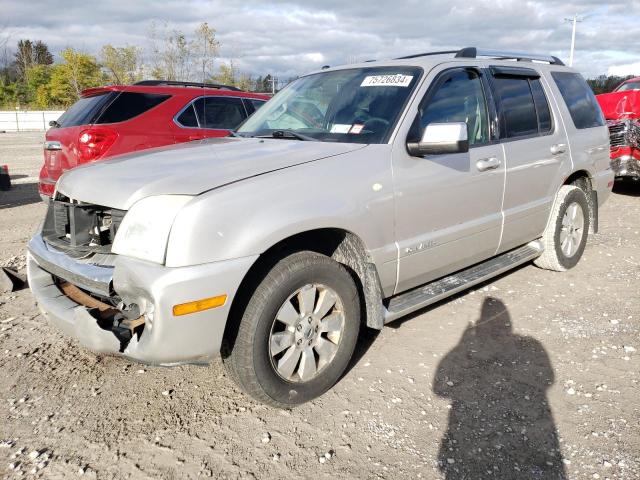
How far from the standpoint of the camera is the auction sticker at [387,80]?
141 inches

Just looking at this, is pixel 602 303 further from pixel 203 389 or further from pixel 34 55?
pixel 34 55

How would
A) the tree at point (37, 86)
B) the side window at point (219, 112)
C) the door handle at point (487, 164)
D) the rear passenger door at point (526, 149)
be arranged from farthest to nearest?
the tree at point (37, 86) < the side window at point (219, 112) < the rear passenger door at point (526, 149) < the door handle at point (487, 164)

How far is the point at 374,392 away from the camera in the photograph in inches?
126

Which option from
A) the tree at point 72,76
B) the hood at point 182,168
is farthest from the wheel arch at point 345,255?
the tree at point 72,76

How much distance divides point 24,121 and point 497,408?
142ft

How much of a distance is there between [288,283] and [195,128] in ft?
16.3

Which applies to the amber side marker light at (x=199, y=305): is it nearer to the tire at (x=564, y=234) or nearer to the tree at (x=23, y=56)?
the tire at (x=564, y=234)

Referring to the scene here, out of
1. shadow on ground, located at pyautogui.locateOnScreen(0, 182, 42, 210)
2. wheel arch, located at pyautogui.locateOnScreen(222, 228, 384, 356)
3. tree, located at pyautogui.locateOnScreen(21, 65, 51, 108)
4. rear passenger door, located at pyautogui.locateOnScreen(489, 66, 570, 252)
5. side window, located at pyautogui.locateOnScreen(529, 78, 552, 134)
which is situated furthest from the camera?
tree, located at pyautogui.locateOnScreen(21, 65, 51, 108)

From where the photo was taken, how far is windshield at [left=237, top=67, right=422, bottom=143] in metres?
3.43

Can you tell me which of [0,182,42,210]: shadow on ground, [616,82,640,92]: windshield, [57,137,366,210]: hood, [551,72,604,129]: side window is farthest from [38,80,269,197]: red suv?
[616,82,640,92]: windshield

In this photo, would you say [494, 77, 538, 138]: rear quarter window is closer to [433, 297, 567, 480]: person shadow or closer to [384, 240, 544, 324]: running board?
[384, 240, 544, 324]: running board

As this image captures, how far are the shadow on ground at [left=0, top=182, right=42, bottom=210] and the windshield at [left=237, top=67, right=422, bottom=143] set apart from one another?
6.47m

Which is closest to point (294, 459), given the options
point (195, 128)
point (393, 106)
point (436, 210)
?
point (436, 210)

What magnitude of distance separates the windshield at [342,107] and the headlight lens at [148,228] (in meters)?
1.27
